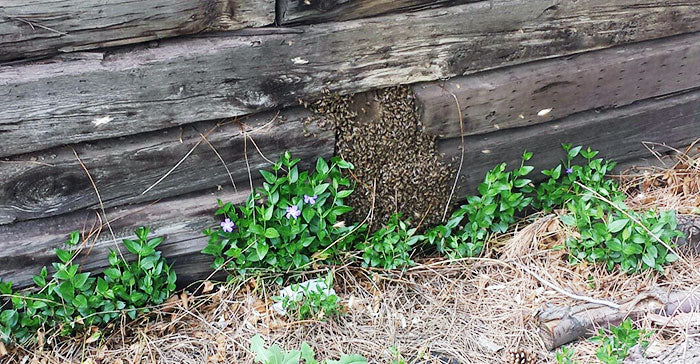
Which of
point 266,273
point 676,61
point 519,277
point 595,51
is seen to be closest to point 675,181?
point 676,61

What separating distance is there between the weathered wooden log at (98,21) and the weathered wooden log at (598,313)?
1.67 m

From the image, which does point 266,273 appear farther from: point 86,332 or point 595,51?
point 595,51

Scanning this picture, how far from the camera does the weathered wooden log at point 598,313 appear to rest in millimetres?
2711

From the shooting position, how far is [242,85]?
2.62 metres

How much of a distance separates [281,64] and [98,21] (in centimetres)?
67

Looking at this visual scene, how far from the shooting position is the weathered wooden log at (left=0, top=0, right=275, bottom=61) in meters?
2.23

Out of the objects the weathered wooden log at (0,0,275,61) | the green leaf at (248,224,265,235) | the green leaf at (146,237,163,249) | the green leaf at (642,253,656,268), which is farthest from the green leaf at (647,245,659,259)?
the green leaf at (146,237,163,249)

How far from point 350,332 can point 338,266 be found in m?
0.35

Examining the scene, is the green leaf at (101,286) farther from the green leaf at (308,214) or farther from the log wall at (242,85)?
the green leaf at (308,214)

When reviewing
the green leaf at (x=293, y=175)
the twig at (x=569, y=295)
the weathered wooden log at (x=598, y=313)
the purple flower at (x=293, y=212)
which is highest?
the green leaf at (x=293, y=175)

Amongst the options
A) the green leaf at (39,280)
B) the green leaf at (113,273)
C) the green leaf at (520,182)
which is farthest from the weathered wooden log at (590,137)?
the green leaf at (39,280)

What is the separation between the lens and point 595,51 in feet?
10.4

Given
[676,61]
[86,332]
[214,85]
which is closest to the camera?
[214,85]

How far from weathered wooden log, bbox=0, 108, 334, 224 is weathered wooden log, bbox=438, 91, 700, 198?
720 millimetres
